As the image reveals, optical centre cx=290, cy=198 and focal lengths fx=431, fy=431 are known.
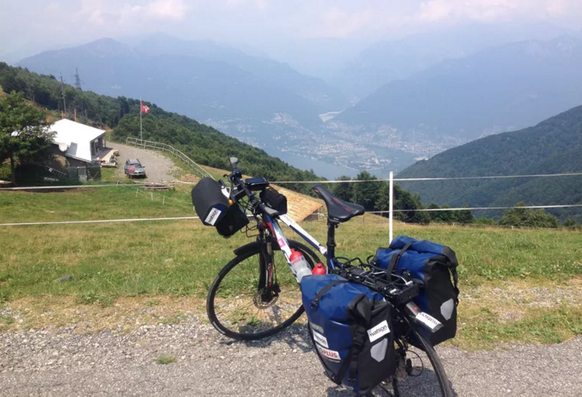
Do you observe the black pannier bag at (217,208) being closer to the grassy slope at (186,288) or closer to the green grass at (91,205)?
the grassy slope at (186,288)

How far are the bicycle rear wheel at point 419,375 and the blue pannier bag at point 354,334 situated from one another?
27 centimetres

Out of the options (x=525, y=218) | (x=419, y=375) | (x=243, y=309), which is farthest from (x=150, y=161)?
(x=419, y=375)

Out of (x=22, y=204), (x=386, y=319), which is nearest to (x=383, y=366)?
(x=386, y=319)

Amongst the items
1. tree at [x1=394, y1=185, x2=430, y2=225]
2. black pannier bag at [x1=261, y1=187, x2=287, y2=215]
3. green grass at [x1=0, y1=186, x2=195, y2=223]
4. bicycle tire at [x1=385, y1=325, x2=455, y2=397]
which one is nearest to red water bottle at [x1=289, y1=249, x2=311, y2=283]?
black pannier bag at [x1=261, y1=187, x2=287, y2=215]

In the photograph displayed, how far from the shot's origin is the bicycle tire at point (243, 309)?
3992mm

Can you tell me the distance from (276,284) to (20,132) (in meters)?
44.5

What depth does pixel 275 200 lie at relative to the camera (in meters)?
3.87

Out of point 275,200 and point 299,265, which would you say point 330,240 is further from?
point 275,200

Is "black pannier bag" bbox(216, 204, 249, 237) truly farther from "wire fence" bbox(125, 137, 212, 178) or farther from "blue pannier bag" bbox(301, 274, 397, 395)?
"wire fence" bbox(125, 137, 212, 178)

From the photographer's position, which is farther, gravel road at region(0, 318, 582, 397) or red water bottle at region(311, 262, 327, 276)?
red water bottle at region(311, 262, 327, 276)

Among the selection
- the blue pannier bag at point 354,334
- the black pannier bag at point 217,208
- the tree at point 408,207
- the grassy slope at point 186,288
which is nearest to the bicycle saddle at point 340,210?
the blue pannier bag at point 354,334

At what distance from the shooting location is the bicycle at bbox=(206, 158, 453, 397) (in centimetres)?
279

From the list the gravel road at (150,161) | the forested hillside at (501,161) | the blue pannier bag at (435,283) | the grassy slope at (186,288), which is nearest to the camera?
the blue pannier bag at (435,283)

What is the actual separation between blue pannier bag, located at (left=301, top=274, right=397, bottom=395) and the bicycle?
0.26 meters
